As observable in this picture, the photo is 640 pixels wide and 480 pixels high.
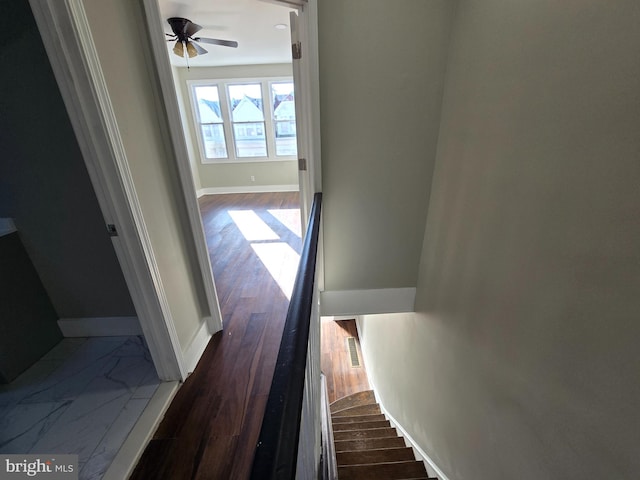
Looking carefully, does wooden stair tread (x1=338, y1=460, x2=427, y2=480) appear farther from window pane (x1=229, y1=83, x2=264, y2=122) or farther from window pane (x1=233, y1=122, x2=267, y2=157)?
window pane (x1=229, y1=83, x2=264, y2=122)

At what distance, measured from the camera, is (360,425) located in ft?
10.8

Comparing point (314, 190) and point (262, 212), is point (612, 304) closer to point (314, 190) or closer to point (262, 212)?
point (314, 190)

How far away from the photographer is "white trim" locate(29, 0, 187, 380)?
1044 millimetres

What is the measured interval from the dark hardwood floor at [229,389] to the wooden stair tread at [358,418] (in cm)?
201

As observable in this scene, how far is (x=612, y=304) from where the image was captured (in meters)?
0.76

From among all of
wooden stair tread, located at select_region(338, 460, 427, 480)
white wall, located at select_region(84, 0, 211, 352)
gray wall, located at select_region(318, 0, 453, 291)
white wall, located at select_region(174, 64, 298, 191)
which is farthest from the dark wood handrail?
white wall, located at select_region(174, 64, 298, 191)

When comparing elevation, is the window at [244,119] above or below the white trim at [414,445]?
above

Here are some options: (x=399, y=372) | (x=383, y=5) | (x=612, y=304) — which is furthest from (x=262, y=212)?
(x=612, y=304)

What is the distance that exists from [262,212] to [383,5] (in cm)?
368

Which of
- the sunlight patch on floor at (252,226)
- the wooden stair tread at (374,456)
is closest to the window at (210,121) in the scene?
the sunlight patch on floor at (252,226)

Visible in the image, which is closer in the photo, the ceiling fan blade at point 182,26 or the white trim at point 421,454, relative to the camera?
the white trim at point 421,454

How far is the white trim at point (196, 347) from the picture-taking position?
1.76 m

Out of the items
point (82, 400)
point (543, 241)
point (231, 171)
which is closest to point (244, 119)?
point (231, 171)

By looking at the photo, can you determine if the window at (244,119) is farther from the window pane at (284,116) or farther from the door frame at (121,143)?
the door frame at (121,143)
